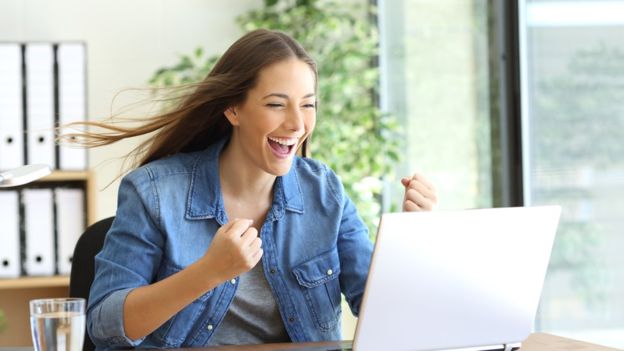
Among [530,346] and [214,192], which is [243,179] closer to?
[214,192]

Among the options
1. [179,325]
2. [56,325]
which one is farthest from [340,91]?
[56,325]

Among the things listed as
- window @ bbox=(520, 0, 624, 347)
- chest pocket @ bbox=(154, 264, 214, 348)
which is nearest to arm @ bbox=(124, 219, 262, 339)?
chest pocket @ bbox=(154, 264, 214, 348)

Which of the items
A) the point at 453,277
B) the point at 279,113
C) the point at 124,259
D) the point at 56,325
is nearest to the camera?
the point at 56,325

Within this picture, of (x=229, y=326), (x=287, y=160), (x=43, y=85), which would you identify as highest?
(x=43, y=85)

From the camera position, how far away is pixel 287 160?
1.75m

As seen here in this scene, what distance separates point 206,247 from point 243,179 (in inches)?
6.3

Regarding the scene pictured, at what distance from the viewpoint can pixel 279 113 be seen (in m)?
1.73

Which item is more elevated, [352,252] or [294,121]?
[294,121]

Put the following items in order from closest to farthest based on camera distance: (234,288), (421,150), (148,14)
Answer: (234,288) → (421,150) → (148,14)

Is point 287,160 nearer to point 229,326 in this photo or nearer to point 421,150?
point 229,326

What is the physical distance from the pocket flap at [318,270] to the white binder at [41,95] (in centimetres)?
182

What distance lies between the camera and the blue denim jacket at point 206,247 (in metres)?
1.63

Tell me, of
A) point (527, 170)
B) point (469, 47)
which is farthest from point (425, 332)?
point (469, 47)

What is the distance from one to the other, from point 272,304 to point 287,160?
244 millimetres
